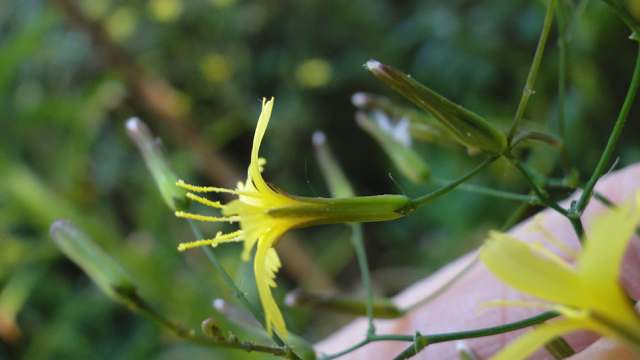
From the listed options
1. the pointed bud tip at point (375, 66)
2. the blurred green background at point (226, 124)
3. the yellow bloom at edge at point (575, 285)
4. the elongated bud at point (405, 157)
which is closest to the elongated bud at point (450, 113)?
the pointed bud tip at point (375, 66)

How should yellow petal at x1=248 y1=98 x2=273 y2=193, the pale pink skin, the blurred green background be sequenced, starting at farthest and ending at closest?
the blurred green background → the pale pink skin → yellow petal at x1=248 y1=98 x2=273 y2=193

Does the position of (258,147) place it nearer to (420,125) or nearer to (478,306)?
(420,125)

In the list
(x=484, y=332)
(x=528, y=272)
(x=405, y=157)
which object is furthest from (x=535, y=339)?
(x=405, y=157)

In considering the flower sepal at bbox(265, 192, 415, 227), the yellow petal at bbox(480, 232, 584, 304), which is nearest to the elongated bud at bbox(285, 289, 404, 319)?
the flower sepal at bbox(265, 192, 415, 227)

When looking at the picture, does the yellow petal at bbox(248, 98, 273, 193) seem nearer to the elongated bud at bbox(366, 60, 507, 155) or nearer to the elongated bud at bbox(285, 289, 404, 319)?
the elongated bud at bbox(366, 60, 507, 155)

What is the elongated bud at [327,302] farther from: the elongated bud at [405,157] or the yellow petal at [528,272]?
the yellow petal at [528,272]

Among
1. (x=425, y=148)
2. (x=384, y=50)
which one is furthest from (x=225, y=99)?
(x=425, y=148)

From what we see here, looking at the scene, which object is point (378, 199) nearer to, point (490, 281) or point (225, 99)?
point (490, 281)
